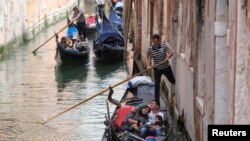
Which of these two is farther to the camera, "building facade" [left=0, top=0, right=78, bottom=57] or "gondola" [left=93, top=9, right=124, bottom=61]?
"building facade" [left=0, top=0, right=78, bottom=57]

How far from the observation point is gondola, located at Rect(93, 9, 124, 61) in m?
12.6

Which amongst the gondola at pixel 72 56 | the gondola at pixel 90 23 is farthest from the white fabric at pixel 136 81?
the gondola at pixel 90 23

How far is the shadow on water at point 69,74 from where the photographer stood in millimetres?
11047

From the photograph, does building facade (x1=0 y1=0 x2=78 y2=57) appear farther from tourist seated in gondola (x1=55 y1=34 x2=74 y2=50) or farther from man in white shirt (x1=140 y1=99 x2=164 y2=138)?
man in white shirt (x1=140 y1=99 x2=164 y2=138)

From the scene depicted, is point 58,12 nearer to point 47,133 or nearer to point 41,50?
point 41,50

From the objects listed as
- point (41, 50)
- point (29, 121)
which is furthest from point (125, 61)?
point (29, 121)

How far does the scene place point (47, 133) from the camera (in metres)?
7.82

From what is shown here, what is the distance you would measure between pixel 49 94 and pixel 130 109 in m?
3.35

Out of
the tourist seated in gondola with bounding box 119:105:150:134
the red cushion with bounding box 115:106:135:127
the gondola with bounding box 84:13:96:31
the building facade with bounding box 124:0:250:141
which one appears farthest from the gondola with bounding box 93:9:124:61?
the tourist seated in gondola with bounding box 119:105:150:134

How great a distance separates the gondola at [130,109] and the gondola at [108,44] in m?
4.35

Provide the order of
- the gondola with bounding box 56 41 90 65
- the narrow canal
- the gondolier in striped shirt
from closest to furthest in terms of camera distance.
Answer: the gondolier in striped shirt < the narrow canal < the gondola with bounding box 56 41 90 65

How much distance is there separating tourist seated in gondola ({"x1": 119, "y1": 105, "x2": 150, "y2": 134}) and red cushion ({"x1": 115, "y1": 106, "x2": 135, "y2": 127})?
10cm

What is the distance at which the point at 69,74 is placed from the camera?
11820mm

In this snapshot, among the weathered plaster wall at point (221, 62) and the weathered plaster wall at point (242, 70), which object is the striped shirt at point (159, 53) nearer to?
the weathered plaster wall at point (221, 62)
